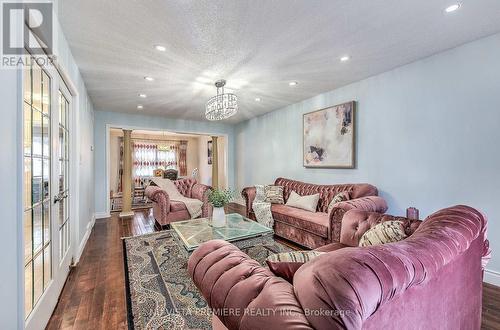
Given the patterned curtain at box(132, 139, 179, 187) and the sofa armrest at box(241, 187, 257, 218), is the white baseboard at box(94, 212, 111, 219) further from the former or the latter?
the patterned curtain at box(132, 139, 179, 187)

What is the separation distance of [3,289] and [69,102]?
2.31 meters

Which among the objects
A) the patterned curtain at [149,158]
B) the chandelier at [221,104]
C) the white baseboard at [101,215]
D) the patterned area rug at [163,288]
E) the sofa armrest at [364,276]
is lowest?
the patterned area rug at [163,288]

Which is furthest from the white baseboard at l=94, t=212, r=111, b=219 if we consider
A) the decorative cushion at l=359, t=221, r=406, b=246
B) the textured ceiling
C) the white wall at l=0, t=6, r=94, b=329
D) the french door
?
the decorative cushion at l=359, t=221, r=406, b=246

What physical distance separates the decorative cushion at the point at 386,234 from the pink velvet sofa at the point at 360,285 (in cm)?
21

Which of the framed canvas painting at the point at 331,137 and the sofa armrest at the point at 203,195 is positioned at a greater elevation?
the framed canvas painting at the point at 331,137

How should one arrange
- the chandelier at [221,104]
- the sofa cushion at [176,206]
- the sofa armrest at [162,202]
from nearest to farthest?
the chandelier at [221,104] < the sofa armrest at [162,202] < the sofa cushion at [176,206]

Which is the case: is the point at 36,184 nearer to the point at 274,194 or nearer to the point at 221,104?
the point at 221,104

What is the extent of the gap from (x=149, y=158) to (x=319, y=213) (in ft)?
26.5

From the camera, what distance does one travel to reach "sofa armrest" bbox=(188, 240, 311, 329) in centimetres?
68

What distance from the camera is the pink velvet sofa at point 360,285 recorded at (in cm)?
63

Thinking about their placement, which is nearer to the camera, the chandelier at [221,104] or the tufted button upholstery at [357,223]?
the tufted button upholstery at [357,223]

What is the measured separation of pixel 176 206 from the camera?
164 inches

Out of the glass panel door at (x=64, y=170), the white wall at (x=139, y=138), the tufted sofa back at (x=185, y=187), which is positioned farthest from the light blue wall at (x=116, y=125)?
the white wall at (x=139, y=138)

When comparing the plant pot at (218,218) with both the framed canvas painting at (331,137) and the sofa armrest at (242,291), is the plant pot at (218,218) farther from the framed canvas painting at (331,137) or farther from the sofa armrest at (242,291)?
the framed canvas painting at (331,137)
